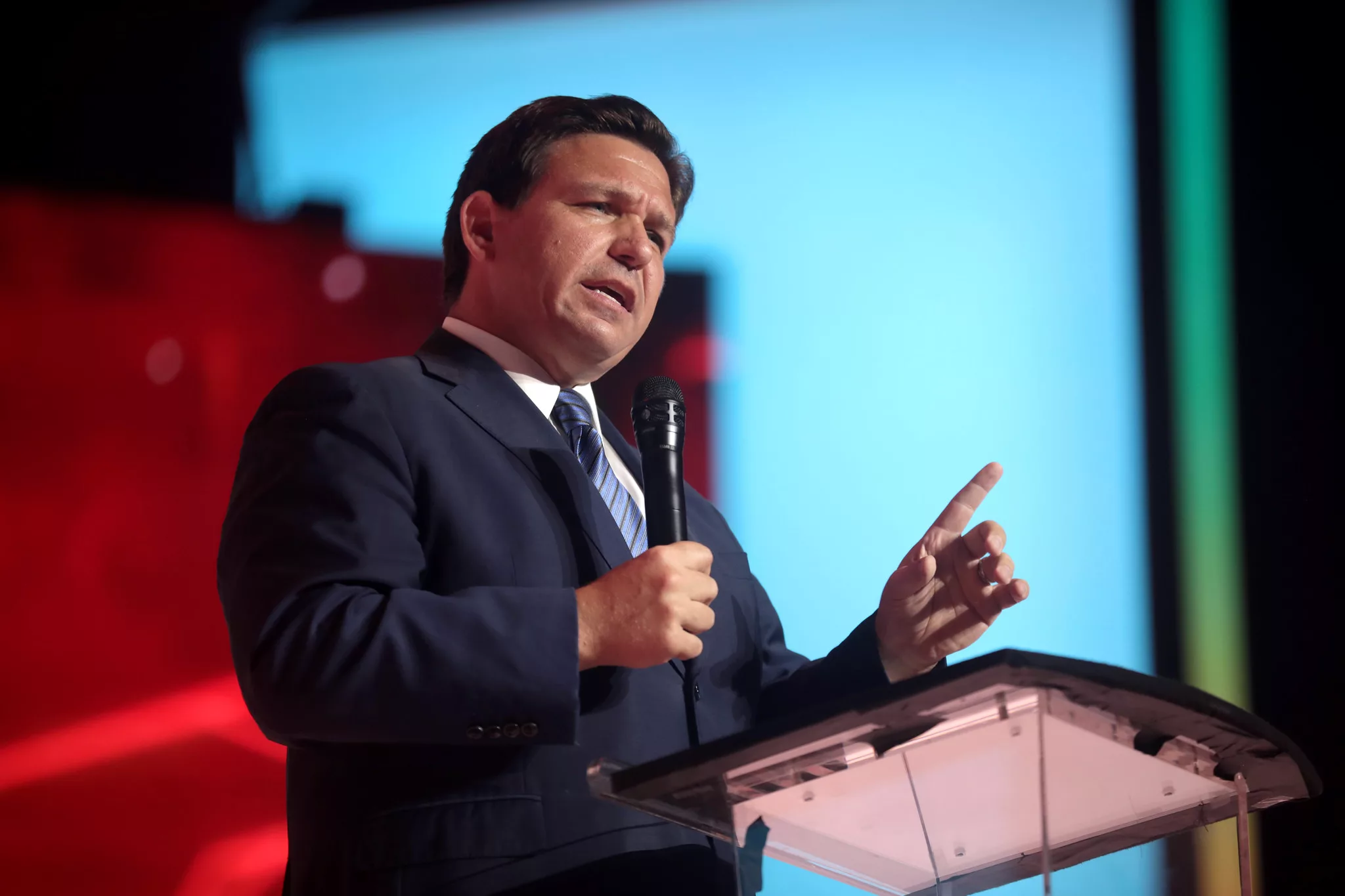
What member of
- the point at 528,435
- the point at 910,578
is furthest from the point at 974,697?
the point at 528,435

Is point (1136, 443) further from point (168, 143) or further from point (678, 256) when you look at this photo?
point (168, 143)

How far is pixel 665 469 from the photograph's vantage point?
4.58 feet

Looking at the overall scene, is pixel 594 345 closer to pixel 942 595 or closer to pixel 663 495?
pixel 663 495

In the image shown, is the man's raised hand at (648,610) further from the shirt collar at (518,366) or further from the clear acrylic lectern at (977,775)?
the shirt collar at (518,366)

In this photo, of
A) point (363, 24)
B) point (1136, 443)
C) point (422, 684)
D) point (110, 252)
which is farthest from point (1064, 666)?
point (363, 24)

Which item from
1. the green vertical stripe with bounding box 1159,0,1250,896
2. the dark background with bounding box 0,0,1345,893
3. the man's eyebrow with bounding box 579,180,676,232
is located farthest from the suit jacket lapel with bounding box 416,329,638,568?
the green vertical stripe with bounding box 1159,0,1250,896

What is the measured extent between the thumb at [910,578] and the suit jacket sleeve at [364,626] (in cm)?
52

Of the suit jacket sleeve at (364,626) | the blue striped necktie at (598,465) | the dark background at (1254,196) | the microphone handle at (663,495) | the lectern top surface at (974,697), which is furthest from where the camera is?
the dark background at (1254,196)

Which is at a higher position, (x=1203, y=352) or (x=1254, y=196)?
(x=1254, y=196)

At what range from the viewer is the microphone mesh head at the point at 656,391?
1477 millimetres

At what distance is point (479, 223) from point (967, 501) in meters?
0.90

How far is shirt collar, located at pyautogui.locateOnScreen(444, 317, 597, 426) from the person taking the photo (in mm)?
1689

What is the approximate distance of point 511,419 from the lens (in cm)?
156

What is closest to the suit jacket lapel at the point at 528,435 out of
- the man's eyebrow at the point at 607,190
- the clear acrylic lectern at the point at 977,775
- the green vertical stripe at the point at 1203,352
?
the man's eyebrow at the point at 607,190
